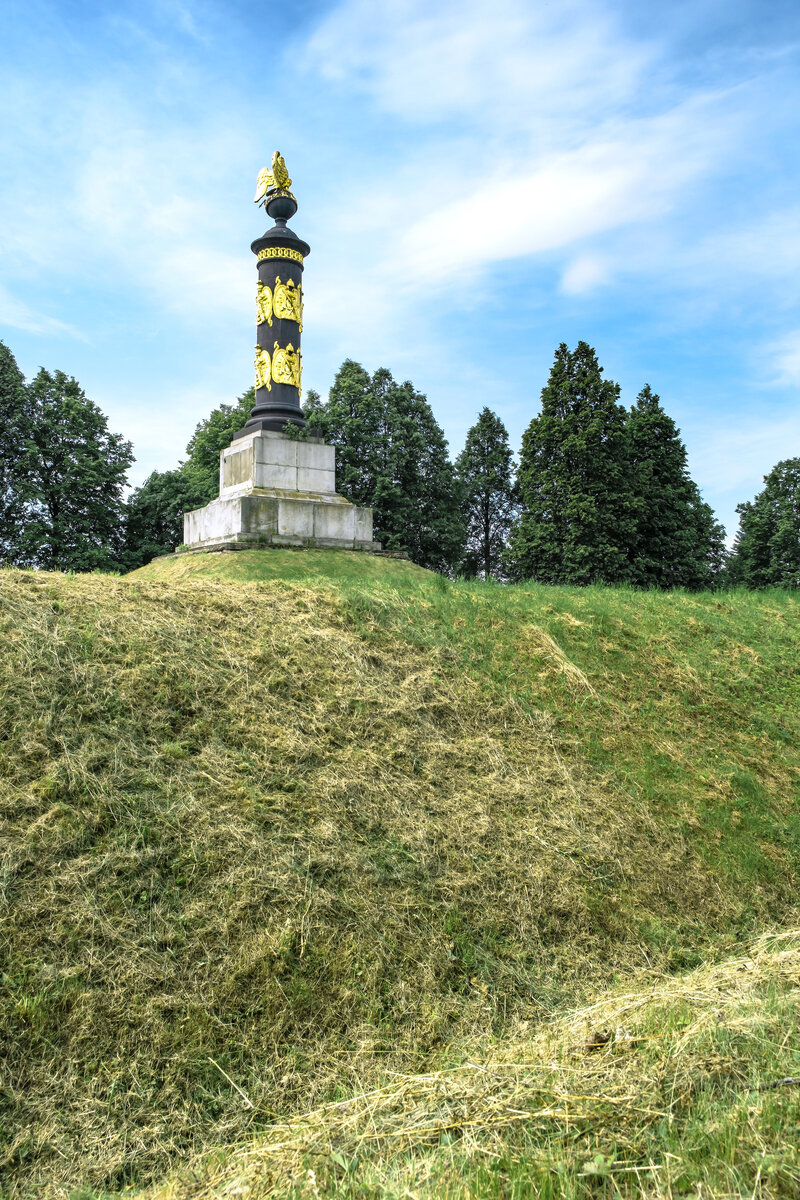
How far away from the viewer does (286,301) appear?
18.0m

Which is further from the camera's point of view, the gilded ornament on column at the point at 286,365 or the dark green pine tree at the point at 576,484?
the dark green pine tree at the point at 576,484

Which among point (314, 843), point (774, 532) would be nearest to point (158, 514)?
point (774, 532)

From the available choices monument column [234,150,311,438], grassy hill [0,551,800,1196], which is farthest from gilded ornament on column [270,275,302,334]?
grassy hill [0,551,800,1196]

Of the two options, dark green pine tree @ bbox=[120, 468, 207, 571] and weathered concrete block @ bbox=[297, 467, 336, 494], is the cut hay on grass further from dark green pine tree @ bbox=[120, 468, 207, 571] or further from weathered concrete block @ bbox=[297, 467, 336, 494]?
dark green pine tree @ bbox=[120, 468, 207, 571]

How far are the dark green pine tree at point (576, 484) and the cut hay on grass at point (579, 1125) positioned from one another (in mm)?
23268

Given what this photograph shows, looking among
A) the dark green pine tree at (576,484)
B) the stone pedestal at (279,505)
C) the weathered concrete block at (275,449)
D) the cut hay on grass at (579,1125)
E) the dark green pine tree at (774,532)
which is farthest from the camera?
the dark green pine tree at (774,532)

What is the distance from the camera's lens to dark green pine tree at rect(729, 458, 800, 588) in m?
34.2

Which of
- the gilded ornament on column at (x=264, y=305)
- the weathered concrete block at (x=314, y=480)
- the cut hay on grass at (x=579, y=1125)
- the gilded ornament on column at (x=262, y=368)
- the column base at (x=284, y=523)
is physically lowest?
the cut hay on grass at (x=579, y=1125)

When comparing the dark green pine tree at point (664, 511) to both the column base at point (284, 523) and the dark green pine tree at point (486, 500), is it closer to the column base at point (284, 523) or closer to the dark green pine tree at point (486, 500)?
the dark green pine tree at point (486, 500)

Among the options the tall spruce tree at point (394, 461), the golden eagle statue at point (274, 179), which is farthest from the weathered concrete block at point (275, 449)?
the tall spruce tree at point (394, 461)

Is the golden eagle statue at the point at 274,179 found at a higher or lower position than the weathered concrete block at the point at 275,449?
higher

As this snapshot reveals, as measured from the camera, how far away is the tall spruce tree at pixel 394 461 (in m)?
30.1

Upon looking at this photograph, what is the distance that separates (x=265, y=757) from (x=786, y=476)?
3478 centimetres

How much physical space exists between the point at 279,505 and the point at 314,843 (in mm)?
10864
